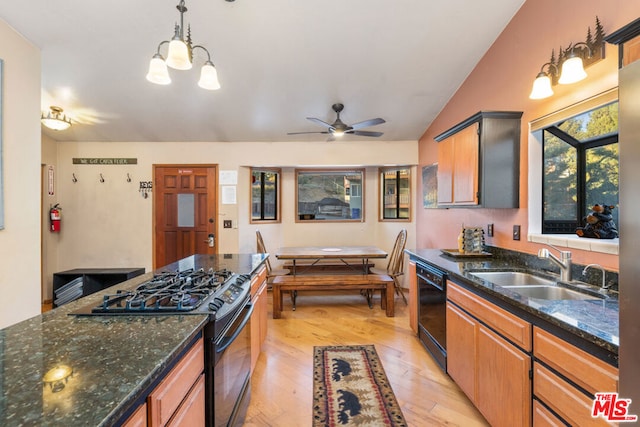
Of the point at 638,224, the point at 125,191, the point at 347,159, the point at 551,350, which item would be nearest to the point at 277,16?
the point at 347,159

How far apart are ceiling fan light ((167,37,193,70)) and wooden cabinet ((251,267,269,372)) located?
1520 millimetres

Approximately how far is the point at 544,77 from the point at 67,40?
153 inches

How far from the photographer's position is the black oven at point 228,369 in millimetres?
1302

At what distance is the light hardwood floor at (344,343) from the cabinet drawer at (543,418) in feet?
2.12

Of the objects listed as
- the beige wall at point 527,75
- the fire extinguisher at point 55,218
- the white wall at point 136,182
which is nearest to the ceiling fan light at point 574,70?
the beige wall at point 527,75

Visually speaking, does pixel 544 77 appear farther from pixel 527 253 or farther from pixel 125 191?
pixel 125 191

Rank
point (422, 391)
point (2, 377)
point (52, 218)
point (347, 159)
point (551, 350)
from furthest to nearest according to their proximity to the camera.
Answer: point (347, 159)
point (52, 218)
point (422, 391)
point (551, 350)
point (2, 377)

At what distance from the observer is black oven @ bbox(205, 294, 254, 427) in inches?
51.3

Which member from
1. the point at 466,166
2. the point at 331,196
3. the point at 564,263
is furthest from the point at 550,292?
the point at 331,196

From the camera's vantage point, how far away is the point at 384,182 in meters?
5.18

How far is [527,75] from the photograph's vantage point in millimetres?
2404

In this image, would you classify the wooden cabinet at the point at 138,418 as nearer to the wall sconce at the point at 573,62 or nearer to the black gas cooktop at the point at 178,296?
the black gas cooktop at the point at 178,296

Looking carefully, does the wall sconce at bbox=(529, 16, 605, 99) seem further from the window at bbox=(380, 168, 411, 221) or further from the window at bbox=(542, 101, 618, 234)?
the window at bbox=(380, 168, 411, 221)

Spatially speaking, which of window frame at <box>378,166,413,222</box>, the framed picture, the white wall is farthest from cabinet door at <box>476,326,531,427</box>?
the white wall
